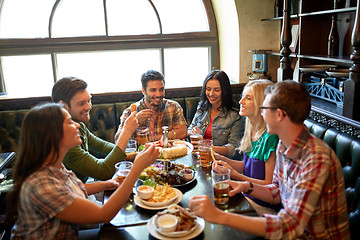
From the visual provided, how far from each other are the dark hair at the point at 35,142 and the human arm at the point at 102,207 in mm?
209

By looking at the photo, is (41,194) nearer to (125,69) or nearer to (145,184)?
(145,184)

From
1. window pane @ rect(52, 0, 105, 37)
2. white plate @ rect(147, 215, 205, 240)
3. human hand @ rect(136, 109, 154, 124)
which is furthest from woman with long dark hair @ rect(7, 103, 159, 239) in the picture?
window pane @ rect(52, 0, 105, 37)

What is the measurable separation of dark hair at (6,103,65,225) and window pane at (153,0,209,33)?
3.43 m

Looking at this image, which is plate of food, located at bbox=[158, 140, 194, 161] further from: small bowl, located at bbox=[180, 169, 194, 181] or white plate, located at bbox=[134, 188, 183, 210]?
white plate, located at bbox=[134, 188, 183, 210]

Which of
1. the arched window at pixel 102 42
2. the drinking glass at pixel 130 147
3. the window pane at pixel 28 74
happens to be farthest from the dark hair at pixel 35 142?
the window pane at pixel 28 74

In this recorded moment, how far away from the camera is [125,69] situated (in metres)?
4.63

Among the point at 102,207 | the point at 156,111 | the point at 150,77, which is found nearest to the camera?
the point at 102,207

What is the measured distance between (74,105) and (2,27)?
2.86 metres

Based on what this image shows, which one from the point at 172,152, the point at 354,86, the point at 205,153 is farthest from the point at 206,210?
the point at 354,86

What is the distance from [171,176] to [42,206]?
2.33ft

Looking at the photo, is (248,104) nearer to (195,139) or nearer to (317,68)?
(195,139)

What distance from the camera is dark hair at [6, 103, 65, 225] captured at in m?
1.28

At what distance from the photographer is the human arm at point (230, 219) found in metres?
1.22

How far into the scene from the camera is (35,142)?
1283 mm
